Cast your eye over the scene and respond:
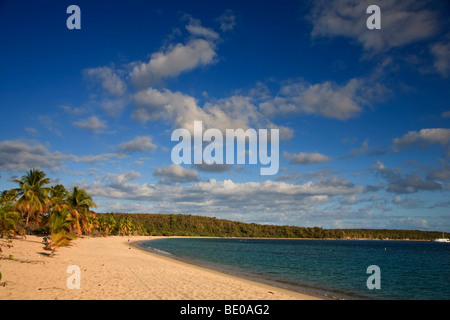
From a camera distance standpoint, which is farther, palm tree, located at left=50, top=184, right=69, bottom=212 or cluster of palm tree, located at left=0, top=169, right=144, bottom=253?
palm tree, located at left=50, top=184, right=69, bottom=212

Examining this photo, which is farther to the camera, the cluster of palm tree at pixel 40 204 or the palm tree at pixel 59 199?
the palm tree at pixel 59 199

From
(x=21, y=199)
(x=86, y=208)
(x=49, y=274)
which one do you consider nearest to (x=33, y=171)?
(x=21, y=199)

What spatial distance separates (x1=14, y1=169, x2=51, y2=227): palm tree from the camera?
4353cm

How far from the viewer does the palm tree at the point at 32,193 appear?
143 feet

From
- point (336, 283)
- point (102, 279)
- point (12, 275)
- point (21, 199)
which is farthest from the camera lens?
point (21, 199)

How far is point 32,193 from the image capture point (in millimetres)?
44344
